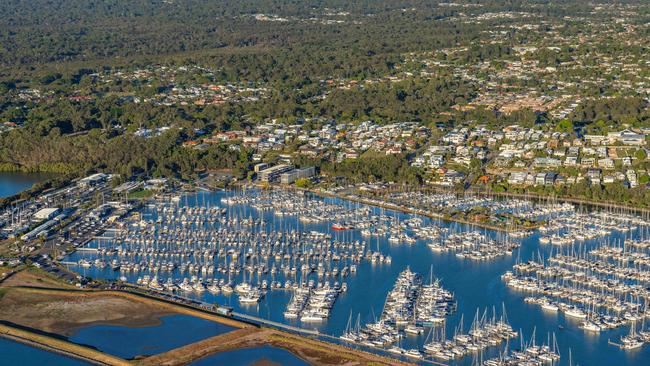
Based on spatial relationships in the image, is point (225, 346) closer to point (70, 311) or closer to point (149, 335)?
point (149, 335)

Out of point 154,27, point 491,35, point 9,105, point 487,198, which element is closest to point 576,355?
point 487,198

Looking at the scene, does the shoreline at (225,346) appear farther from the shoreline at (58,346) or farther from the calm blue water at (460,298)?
the calm blue water at (460,298)

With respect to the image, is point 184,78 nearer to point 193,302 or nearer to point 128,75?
point 128,75

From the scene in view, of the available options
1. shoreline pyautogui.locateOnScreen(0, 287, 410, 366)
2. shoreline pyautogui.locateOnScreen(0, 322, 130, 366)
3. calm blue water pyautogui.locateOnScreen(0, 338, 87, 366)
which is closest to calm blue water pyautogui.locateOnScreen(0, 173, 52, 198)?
shoreline pyautogui.locateOnScreen(0, 322, 130, 366)

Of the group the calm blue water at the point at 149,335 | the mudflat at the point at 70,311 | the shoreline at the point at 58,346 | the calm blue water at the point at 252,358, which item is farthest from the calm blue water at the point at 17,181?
the calm blue water at the point at 252,358

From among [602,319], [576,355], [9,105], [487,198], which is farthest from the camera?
[9,105]

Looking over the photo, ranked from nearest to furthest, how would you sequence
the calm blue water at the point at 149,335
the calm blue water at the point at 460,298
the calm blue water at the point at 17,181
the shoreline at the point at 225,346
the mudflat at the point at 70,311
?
1. the shoreline at the point at 225,346
2. the calm blue water at the point at 460,298
3. the calm blue water at the point at 149,335
4. the mudflat at the point at 70,311
5. the calm blue water at the point at 17,181

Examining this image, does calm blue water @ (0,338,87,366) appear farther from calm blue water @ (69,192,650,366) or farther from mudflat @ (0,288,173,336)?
calm blue water @ (69,192,650,366)
